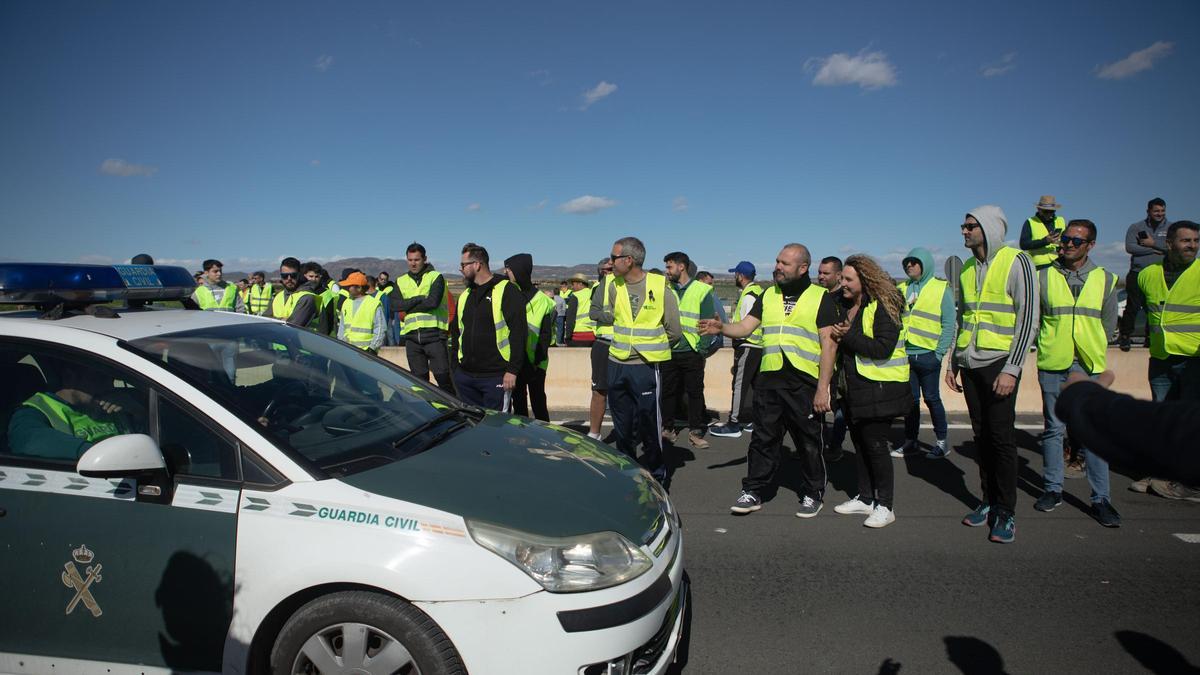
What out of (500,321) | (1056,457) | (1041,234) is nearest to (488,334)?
(500,321)

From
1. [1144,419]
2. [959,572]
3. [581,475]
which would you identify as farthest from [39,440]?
[959,572]

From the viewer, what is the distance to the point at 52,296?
2.95 m

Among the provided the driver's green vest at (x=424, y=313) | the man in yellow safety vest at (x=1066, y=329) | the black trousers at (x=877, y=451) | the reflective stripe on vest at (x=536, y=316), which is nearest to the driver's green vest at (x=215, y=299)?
the driver's green vest at (x=424, y=313)

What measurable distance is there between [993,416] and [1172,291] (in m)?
2.42

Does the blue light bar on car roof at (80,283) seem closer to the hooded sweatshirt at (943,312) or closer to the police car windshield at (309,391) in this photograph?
the police car windshield at (309,391)

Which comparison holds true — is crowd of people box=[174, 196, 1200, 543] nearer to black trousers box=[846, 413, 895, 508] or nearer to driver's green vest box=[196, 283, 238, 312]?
black trousers box=[846, 413, 895, 508]

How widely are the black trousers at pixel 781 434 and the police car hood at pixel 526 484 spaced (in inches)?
76.7

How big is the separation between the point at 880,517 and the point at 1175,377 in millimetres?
3123

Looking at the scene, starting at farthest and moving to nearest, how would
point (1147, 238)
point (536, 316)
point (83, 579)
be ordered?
point (1147, 238) < point (536, 316) < point (83, 579)

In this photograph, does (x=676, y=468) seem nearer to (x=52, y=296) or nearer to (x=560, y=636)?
(x=560, y=636)

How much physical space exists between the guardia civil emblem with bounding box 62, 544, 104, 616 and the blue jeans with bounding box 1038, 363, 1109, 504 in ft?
18.9

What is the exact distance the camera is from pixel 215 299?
12453mm

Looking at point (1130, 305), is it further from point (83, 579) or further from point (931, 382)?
point (83, 579)

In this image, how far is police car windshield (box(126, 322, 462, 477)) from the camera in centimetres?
261
